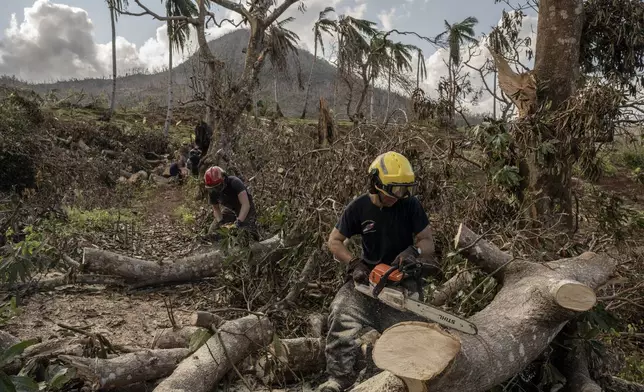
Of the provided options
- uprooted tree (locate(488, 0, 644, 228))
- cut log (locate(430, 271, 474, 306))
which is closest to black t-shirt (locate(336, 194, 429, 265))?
cut log (locate(430, 271, 474, 306))

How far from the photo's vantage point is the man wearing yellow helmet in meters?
2.92

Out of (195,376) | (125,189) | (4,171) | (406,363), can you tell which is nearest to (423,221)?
(406,363)

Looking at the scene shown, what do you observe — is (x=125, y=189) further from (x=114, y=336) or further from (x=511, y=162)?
(x=511, y=162)

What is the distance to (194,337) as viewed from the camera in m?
3.06

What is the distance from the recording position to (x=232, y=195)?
5.61 metres

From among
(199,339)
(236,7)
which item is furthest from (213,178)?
(236,7)

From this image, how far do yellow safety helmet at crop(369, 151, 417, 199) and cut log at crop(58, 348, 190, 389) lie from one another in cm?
178

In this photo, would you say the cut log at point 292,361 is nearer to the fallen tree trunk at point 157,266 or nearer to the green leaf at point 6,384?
the fallen tree trunk at point 157,266

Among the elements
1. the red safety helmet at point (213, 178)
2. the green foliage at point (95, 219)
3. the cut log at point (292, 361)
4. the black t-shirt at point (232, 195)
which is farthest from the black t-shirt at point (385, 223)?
the green foliage at point (95, 219)

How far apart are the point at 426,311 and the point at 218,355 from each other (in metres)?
1.42

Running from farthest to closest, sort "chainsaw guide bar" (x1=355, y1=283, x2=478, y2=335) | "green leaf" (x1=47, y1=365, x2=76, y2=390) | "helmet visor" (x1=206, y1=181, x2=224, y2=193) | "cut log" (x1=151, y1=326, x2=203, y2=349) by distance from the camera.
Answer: "helmet visor" (x1=206, y1=181, x2=224, y2=193), "cut log" (x1=151, y1=326, x2=203, y2=349), "green leaf" (x1=47, y1=365, x2=76, y2=390), "chainsaw guide bar" (x1=355, y1=283, x2=478, y2=335)

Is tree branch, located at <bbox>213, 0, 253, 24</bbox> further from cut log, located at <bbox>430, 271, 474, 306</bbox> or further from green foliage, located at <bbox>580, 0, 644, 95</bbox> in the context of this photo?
cut log, located at <bbox>430, 271, 474, 306</bbox>

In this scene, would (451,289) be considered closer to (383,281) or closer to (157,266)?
(383,281)

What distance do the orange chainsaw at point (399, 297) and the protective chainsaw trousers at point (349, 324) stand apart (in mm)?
167
